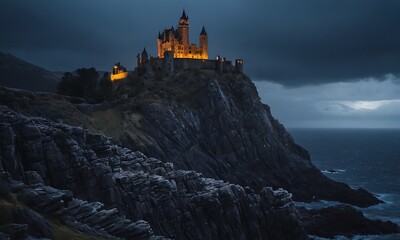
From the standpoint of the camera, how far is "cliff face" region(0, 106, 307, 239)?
4031cm

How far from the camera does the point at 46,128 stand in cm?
5644

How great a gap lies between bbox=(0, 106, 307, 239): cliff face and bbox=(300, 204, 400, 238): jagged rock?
1456cm

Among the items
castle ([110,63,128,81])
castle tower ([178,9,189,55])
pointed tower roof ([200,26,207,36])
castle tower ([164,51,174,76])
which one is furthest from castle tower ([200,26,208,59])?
castle ([110,63,128,81])

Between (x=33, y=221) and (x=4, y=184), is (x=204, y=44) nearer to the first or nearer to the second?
(x=4, y=184)

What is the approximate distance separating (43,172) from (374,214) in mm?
82969

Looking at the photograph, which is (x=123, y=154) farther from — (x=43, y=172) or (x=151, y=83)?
(x=151, y=83)

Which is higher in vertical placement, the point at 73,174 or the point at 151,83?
the point at 151,83

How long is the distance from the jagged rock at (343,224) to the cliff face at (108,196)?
14560 mm

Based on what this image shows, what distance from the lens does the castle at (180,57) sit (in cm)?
16238

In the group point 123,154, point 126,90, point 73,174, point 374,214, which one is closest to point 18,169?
point 73,174

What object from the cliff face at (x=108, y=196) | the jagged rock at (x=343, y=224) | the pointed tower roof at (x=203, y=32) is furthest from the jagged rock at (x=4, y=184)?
the pointed tower roof at (x=203, y=32)

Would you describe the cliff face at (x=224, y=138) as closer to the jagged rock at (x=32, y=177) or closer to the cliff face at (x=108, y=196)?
the cliff face at (x=108, y=196)

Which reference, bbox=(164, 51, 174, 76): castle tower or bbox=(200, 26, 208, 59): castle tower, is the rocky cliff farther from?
bbox=(200, 26, 208, 59): castle tower

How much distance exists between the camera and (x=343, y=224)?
8612 cm
